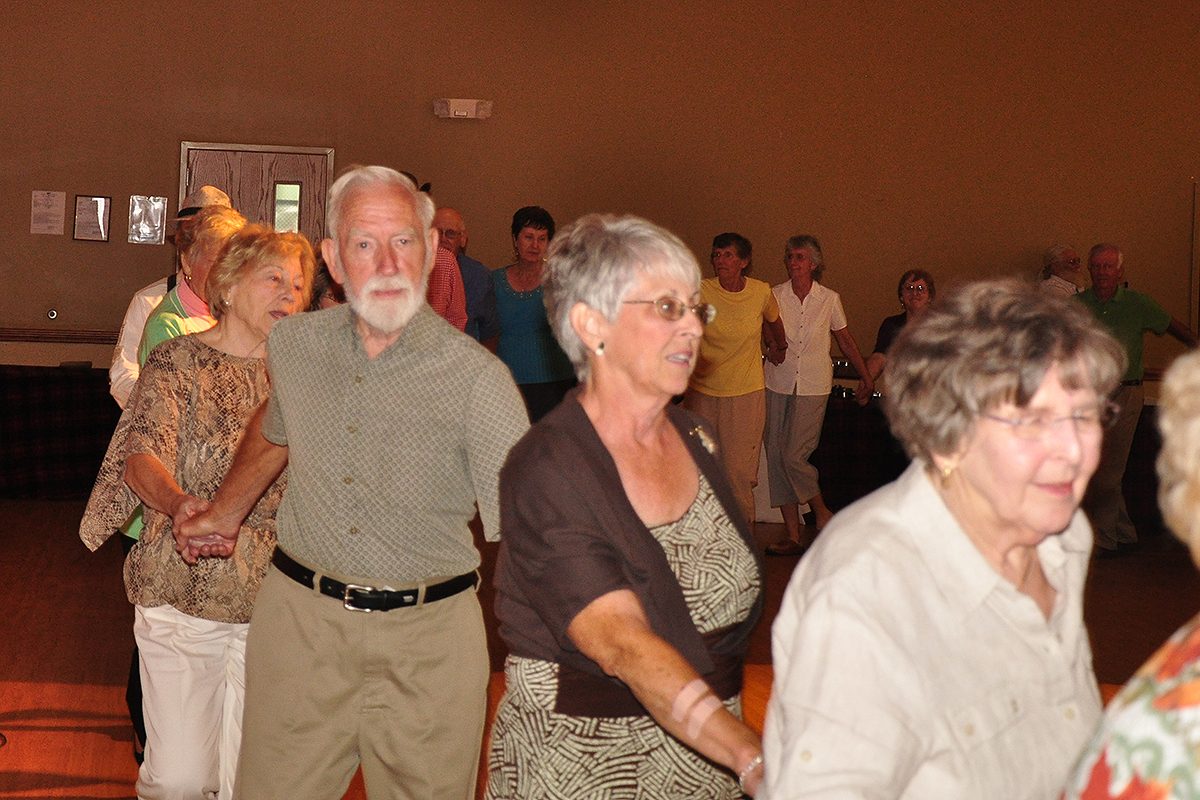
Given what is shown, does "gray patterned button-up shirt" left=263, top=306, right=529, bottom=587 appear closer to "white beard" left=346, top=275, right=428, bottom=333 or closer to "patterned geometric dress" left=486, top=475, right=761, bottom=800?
"white beard" left=346, top=275, right=428, bottom=333

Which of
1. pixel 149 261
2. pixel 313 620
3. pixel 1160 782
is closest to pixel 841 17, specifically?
pixel 149 261

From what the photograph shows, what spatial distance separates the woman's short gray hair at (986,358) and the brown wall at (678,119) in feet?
27.7

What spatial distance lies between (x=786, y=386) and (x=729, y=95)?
3.37m

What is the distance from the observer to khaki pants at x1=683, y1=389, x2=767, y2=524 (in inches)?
286

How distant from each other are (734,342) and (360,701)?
16.2 feet

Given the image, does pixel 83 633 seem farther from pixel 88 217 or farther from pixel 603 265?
pixel 88 217

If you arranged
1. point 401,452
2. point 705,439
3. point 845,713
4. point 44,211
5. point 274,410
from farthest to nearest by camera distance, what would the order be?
1. point 44,211
2. point 274,410
3. point 401,452
4. point 705,439
5. point 845,713

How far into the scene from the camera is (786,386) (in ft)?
25.6

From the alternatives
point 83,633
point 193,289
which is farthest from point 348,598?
point 83,633

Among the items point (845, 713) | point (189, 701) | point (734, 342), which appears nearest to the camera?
point (845, 713)

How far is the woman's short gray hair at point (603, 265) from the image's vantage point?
1941 mm

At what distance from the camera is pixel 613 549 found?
1800mm

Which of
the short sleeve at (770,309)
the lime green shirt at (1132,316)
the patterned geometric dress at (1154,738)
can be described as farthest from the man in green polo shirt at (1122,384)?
the patterned geometric dress at (1154,738)

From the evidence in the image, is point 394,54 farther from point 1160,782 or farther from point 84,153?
point 1160,782
